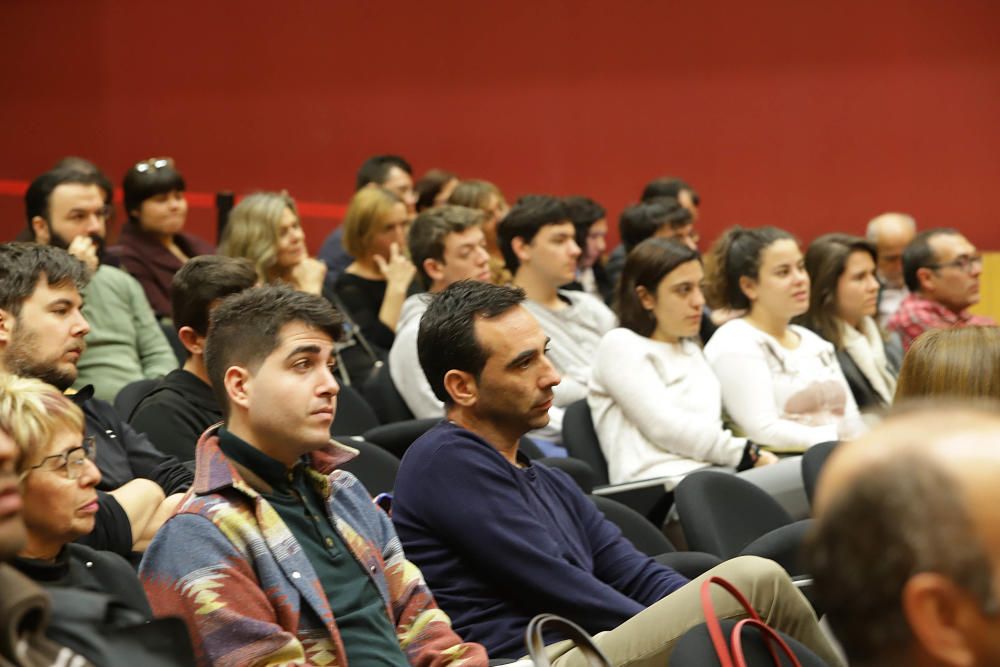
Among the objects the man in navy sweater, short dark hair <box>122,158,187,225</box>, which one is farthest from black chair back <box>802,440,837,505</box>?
short dark hair <box>122,158,187,225</box>

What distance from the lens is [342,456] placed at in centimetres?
229

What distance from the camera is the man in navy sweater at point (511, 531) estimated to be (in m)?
2.21

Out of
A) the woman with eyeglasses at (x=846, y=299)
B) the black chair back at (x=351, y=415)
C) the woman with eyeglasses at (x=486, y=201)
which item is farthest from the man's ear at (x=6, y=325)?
the woman with eyeglasses at (x=486, y=201)

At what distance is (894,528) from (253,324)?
1.47m

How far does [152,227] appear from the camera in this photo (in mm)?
4934

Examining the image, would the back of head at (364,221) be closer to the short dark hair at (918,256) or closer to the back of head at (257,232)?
the back of head at (257,232)

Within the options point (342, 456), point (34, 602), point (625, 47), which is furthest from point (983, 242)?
point (34, 602)

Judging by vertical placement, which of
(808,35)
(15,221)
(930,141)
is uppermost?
(808,35)

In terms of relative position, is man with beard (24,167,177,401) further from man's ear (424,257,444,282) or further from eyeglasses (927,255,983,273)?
eyeglasses (927,255,983,273)

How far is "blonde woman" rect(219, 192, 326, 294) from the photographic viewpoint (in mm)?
4824

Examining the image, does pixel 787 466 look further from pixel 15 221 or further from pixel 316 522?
pixel 15 221

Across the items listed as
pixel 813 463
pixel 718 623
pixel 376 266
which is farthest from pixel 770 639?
pixel 376 266

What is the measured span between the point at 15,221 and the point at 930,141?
4.65m

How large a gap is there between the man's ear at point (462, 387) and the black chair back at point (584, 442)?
130 cm
